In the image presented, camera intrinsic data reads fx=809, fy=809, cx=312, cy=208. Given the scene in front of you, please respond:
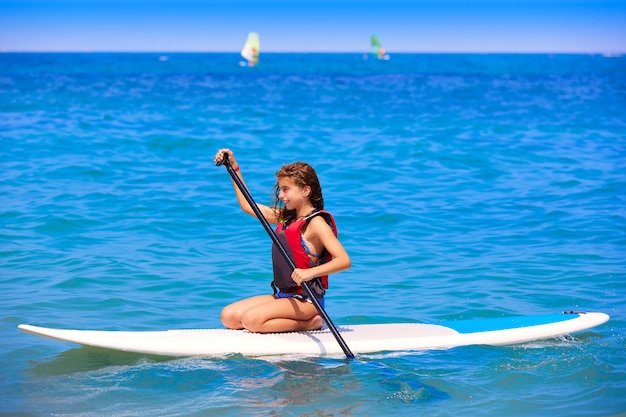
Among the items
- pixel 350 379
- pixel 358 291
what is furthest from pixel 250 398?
pixel 358 291

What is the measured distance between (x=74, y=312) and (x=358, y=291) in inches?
97.4

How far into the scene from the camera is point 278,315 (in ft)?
17.5

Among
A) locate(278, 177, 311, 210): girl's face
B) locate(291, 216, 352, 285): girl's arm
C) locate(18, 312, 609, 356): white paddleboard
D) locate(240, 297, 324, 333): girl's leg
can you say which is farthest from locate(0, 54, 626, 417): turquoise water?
locate(278, 177, 311, 210): girl's face

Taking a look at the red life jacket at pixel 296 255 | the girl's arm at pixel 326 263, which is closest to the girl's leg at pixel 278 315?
the red life jacket at pixel 296 255

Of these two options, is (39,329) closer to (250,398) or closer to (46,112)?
(250,398)

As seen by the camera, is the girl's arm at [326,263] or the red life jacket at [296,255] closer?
the girl's arm at [326,263]

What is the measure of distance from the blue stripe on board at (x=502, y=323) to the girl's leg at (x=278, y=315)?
42.6 inches

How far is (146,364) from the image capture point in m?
5.21

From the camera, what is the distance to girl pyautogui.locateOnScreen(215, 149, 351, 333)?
5078 mm

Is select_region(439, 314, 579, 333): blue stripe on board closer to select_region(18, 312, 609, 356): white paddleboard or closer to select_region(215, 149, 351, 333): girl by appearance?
select_region(18, 312, 609, 356): white paddleboard

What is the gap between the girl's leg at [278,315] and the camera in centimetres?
532

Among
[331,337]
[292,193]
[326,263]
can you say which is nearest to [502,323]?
[331,337]

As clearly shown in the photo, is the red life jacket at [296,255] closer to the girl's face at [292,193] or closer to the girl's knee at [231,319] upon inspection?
the girl's face at [292,193]

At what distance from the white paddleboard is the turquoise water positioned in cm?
8
